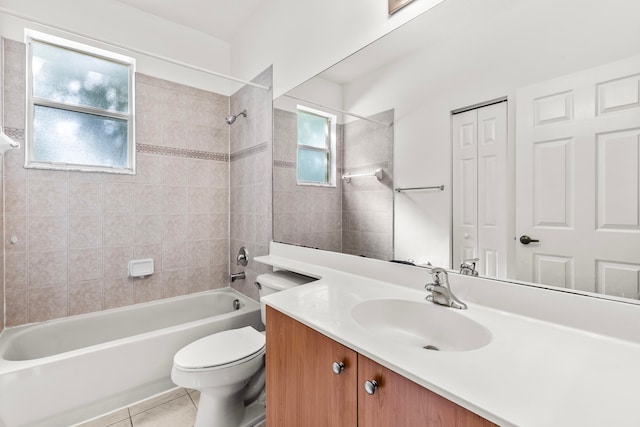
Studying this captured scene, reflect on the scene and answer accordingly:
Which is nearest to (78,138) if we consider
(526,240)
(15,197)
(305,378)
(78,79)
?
(78,79)

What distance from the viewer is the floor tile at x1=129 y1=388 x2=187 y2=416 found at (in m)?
1.61

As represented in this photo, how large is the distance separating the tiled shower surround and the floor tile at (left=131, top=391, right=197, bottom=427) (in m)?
1.15

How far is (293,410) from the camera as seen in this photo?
921 millimetres

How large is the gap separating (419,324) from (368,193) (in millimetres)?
654

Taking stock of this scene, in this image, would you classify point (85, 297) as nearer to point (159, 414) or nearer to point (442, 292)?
point (159, 414)

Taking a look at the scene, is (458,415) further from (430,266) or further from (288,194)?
(288,194)

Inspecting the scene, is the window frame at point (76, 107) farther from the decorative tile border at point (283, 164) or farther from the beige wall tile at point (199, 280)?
the decorative tile border at point (283, 164)

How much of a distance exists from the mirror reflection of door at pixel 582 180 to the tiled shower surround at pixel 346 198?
53cm

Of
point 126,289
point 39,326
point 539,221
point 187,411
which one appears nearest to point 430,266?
point 539,221

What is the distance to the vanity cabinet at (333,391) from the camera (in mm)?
580

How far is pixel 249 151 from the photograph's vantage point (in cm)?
232

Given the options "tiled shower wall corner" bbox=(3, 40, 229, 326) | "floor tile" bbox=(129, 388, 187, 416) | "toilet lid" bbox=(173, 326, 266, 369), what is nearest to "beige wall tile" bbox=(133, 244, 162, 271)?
"tiled shower wall corner" bbox=(3, 40, 229, 326)

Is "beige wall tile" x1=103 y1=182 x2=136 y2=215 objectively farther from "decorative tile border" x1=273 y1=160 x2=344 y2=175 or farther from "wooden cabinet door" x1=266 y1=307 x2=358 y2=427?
"wooden cabinet door" x1=266 y1=307 x2=358 y2=427

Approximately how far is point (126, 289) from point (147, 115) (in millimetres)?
1417
